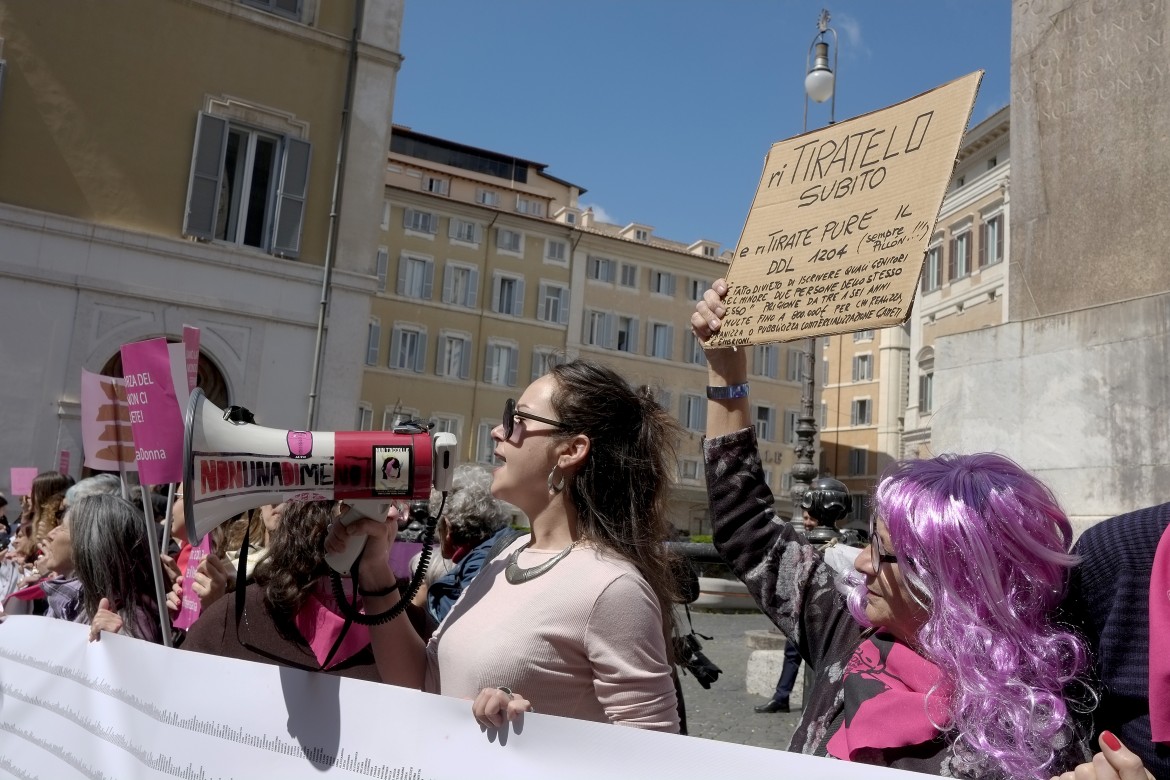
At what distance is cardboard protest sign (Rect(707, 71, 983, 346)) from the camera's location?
209cm

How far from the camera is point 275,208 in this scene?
14.9 m

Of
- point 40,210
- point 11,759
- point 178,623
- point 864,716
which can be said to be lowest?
point 11,759

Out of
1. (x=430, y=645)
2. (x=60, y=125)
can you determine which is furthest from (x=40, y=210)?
(x=430, y=645)

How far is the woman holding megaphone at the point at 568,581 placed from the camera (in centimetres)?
208

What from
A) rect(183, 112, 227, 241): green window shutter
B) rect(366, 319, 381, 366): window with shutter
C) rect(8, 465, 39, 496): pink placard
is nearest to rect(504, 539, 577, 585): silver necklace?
rect(8, 465, 39, 496): pink placard

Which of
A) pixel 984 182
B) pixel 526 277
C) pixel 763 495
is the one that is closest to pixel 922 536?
pixel 763 495

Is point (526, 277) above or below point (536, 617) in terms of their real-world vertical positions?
above

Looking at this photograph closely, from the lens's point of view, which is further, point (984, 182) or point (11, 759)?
point (984, 182)

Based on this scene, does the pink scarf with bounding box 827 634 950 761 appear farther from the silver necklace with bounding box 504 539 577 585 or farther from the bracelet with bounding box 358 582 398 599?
the bracelet with bounding box 358 582 398 599

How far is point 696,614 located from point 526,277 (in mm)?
28843

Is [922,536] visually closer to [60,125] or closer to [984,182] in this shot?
[60,125]

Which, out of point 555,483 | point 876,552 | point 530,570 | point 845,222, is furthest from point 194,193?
point 876,552

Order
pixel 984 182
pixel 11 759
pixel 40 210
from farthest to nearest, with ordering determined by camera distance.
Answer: pixel 984 182, pixel 40 210, pixel 11 759

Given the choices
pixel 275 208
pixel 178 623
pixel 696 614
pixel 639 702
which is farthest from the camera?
pixel 696 614
